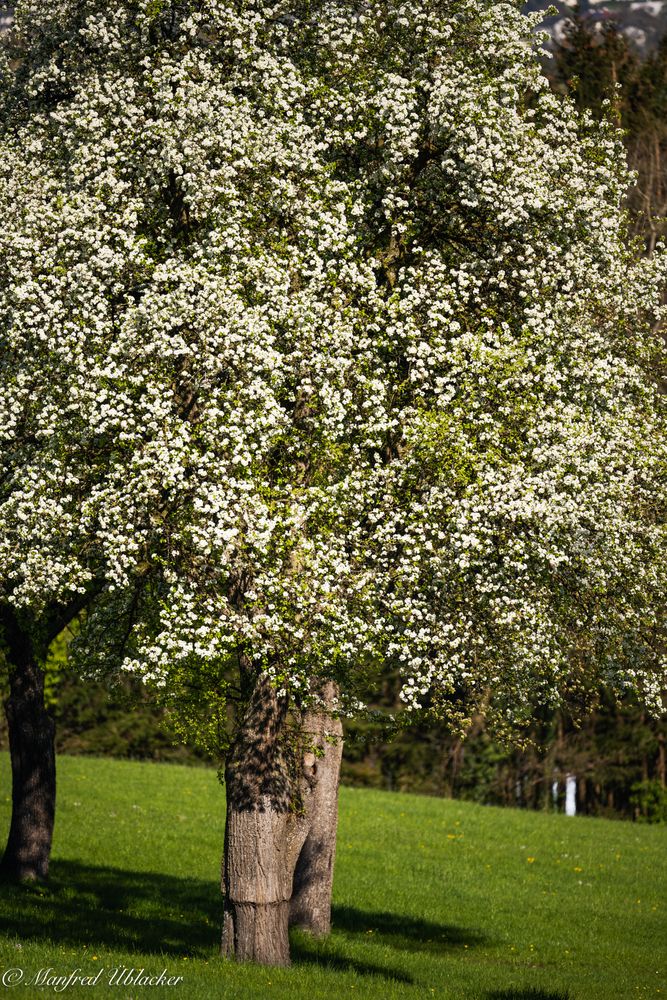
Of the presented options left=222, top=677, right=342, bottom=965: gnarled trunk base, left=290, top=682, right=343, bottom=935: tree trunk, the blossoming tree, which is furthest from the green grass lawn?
the blossoming tree

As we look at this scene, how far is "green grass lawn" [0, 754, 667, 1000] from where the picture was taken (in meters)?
16.4

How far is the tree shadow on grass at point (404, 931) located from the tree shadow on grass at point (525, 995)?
4499 millimetres

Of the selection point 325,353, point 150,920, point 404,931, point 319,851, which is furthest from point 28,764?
point 325,353

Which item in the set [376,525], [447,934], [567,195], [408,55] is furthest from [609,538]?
[447,934]

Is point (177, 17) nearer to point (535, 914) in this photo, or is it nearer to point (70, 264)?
point (70, 264)

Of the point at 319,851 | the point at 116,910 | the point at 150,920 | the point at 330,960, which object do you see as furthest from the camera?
the point at 116,910

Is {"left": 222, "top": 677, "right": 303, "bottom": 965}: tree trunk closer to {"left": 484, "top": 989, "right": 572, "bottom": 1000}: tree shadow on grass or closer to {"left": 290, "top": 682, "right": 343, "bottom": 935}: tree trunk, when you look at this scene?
{"left": 484, "top": 989, "right": 572, "bottom": 1000}: tree shadow on grass

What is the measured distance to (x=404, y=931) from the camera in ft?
77.0

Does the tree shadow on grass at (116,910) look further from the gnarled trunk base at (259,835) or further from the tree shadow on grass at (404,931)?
the tree shadow on grass at (404,931)

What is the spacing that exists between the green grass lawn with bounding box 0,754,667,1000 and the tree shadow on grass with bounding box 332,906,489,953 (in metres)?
0.08

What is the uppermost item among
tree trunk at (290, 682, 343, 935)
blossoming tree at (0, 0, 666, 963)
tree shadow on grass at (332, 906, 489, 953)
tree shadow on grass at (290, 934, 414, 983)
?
blossoming tree at (0, 0, 666, 963)

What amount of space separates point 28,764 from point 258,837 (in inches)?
305

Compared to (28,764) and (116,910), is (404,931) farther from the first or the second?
(28,764)

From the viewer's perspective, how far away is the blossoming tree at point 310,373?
Result: 49.5 ft
